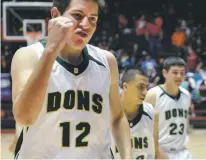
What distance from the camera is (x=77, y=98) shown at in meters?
2.24

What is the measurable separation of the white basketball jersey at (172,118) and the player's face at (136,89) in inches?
63.3

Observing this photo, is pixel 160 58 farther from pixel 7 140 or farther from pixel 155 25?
pixel 7 140

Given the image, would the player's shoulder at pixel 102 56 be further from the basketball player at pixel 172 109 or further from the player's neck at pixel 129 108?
the basketball player at pixel 172 109

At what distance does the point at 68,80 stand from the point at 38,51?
19cm

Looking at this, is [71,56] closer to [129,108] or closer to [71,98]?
[71,98]

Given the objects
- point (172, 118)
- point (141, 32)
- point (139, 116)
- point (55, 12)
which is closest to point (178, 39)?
point (141, 32)

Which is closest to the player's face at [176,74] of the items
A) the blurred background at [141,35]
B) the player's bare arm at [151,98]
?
the player's bare arm at [151,98]

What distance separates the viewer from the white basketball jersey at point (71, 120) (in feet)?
7.17

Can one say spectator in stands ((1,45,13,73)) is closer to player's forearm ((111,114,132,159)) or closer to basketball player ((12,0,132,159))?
player's forearm ((111,114,132,159))

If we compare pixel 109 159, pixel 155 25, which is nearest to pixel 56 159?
pixel 109 159

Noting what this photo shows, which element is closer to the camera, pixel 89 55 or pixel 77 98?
pixel 77 98

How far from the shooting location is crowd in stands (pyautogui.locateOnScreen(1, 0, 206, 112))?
594 inches

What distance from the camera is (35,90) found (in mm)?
1874

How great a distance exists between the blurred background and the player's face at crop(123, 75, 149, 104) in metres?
6.32
